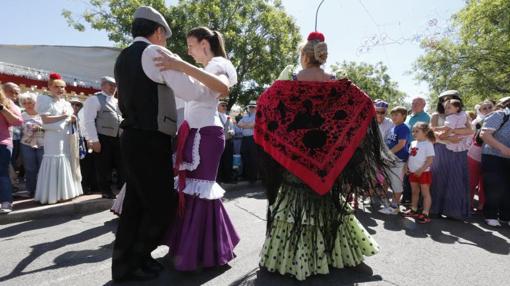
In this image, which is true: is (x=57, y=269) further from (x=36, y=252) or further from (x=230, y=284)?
(x=230, y=284)

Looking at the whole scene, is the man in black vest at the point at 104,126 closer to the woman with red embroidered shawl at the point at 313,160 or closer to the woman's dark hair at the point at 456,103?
the woman with red embroidered shawl at the point at 313,160

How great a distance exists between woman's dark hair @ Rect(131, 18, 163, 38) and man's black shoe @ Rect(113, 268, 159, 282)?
68.8 inches

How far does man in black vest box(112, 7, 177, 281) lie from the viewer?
2297mm

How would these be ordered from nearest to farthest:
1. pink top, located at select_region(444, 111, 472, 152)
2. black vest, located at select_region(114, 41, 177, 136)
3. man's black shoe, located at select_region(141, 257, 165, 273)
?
black vest, located at select_region(114, 41, 177, 136)
man's black shoe, located at select_region(141, 257, 165, 273)
pink top, located at select_region(444, 111, 472, 152)

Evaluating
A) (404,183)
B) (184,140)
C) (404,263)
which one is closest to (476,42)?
(404,183)

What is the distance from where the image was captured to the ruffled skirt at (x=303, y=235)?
2668 mm

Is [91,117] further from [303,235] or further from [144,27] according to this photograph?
[303,235]

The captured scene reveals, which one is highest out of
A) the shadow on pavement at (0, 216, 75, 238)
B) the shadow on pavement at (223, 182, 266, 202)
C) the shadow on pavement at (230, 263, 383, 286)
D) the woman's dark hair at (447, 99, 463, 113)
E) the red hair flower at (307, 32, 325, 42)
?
the red hair flower at (307, 32, 325, 42)

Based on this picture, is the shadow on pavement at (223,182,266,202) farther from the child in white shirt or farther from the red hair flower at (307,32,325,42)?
the red hair flower at (307,32,325,42)

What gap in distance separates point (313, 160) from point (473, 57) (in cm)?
1827

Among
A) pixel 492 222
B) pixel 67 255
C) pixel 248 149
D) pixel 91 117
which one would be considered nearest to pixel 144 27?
pixel 67 255

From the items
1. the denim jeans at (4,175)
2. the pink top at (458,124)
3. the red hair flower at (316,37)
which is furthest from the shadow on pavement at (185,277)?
the pink top at (458,124)

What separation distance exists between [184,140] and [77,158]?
11.3 ft

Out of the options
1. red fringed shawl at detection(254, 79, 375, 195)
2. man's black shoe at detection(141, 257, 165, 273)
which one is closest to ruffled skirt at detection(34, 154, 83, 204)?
man's black shoe at detection(141, 257, 165, 273)
